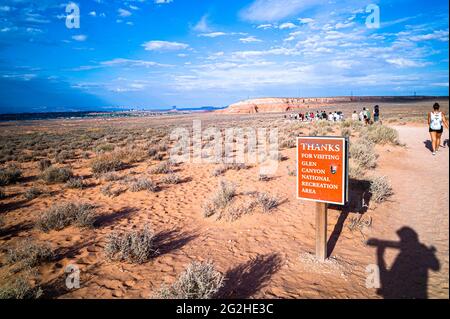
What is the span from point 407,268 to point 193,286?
122 inches

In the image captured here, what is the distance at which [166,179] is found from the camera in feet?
31.8

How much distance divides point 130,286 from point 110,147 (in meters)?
15.9

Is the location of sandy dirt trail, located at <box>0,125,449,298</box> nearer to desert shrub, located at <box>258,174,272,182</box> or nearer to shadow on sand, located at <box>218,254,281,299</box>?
shadow on sand, located at <box>218,254,281,299</box>

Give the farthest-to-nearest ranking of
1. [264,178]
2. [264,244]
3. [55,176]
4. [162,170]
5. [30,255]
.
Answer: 1. [162,170]
2. [55,176]
3. [264,178]
4. [264,244]
5. [30,255]

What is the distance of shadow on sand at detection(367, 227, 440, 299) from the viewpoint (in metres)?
3.51

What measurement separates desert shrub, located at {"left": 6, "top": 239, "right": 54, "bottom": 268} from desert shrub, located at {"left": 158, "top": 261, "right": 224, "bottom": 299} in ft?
8.10

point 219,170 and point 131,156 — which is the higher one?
point 131,156

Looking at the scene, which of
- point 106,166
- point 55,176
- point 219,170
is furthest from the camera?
point 106,166

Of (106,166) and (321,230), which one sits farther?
(106,166)

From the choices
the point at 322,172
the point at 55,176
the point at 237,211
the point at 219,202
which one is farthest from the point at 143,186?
the point at 322,172

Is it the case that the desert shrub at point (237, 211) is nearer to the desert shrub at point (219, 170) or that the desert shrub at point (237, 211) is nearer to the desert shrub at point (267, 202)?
the desert shrub at point (267, 202)

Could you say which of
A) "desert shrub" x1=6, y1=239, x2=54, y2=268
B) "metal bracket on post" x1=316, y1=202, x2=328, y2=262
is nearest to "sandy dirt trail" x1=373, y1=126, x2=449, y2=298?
"metal bracket on post" x1=316, y1=202, x2=328, y2=262

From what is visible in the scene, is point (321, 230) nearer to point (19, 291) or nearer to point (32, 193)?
point (19, 291)

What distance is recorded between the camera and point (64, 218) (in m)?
6.20
